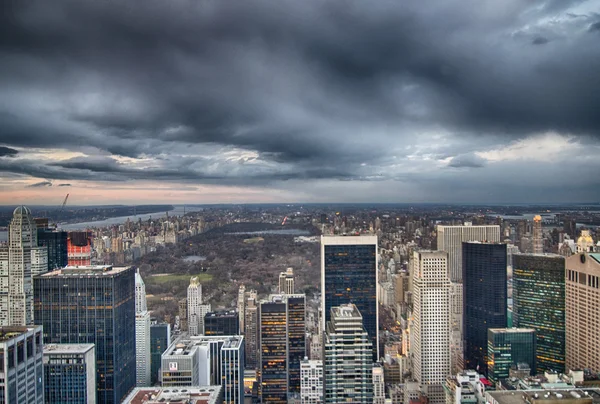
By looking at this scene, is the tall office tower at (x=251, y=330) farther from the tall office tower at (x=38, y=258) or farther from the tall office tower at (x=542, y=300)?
the tall office tower at (x=542, y=300)

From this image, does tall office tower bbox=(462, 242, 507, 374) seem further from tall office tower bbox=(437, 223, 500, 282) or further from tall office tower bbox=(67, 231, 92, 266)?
tall office tower bbox=(67, 231, 92, 266)

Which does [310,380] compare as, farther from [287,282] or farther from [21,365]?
[21,365]

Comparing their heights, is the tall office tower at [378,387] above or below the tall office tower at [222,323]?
below

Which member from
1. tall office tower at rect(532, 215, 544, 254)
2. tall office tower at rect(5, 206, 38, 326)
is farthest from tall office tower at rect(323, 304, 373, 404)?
tall office tower at rect(5, 206, 38, 326)

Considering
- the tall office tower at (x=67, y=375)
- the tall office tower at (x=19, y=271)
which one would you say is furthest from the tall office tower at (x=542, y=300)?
the tall office tower at (x=19, y=271)

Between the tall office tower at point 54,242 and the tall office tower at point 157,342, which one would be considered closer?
the tall office tower at point 157,342
